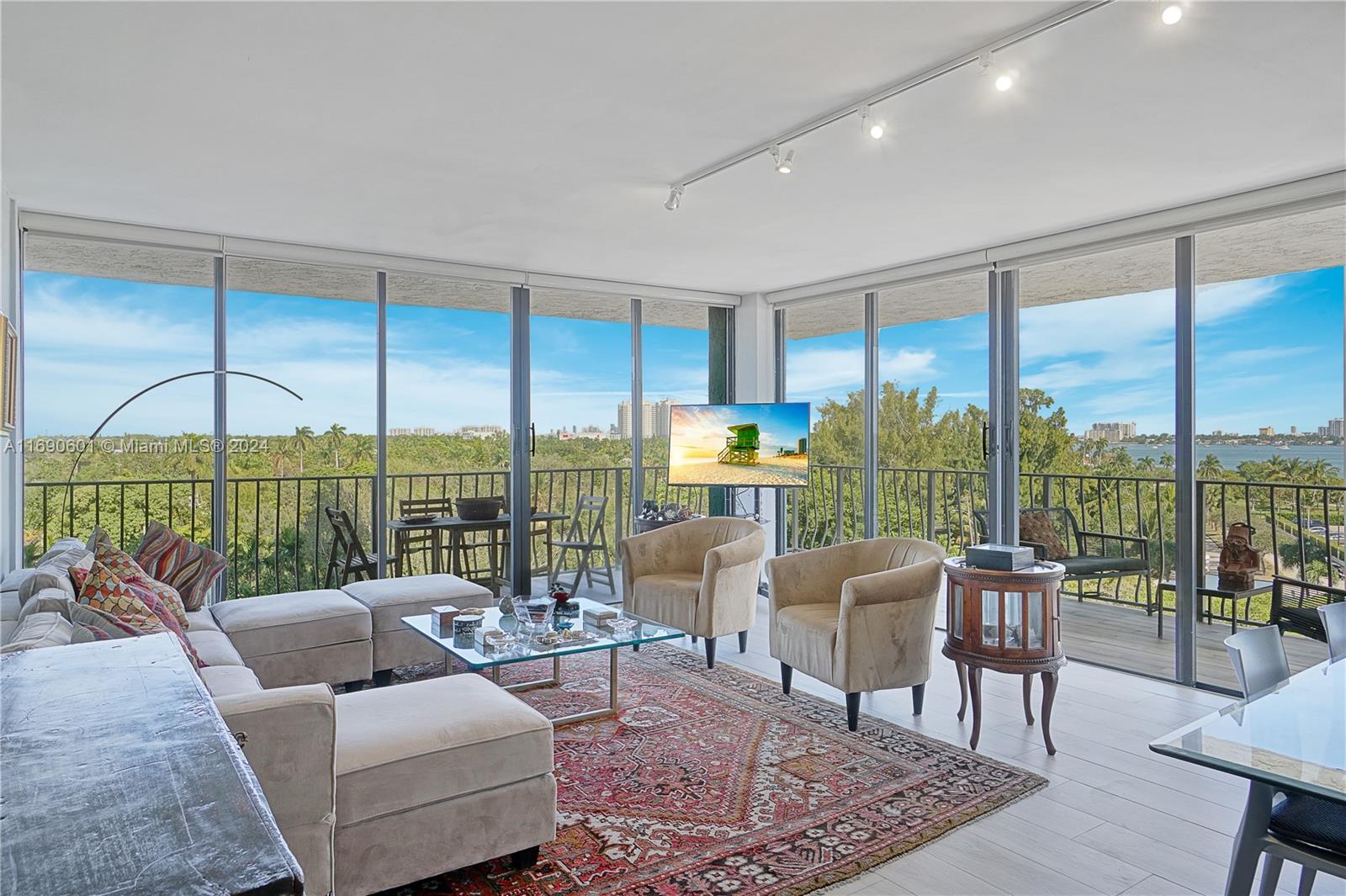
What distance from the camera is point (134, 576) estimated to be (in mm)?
3416

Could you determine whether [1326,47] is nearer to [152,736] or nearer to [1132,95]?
[1132,95]

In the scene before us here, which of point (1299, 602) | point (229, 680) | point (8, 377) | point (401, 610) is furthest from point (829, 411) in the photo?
point (8, 377)

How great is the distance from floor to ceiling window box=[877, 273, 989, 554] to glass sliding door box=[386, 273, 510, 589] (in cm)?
277

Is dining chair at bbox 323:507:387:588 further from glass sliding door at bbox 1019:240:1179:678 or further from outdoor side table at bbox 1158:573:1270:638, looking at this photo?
outdoor side table at bbox 1158:573:1270:638

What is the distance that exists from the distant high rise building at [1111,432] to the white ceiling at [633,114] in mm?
1149

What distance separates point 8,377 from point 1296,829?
4836 mm

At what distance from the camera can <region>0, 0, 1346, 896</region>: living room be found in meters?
2.22

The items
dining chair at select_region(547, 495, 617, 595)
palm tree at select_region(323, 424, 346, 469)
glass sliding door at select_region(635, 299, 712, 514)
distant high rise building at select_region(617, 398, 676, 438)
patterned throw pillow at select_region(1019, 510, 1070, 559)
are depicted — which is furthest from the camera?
glass sliding door at select_region(635, 299, 712, 514)

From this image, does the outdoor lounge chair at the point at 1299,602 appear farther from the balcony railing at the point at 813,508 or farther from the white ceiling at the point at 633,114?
the white ceiling at the point at 633,114

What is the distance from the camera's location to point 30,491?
4434mm

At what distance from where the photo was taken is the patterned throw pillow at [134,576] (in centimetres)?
339

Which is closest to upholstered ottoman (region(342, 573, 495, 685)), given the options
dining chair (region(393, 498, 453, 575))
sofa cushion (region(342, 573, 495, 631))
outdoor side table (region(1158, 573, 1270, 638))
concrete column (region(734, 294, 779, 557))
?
sofa cushion (region(342, 573, 495, 631))

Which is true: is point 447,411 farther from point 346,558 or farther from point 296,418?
point 346,558

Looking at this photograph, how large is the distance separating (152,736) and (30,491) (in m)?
4.73
